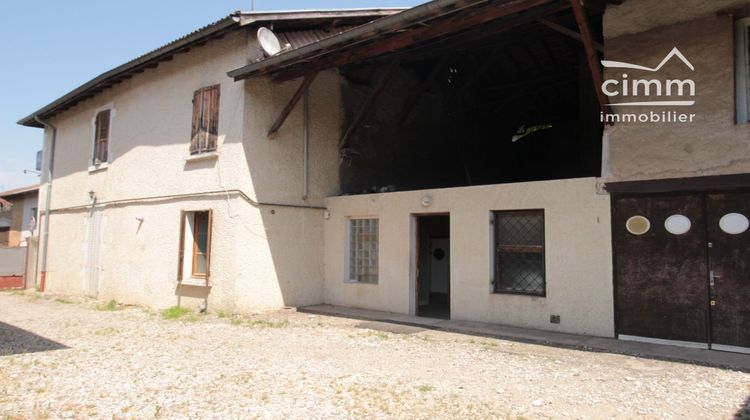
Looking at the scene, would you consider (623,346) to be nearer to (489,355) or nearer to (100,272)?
(489,355)

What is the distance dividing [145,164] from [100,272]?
3250 millimetres

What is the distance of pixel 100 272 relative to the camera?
1227 cm

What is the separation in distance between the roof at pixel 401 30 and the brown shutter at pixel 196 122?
5.01ft

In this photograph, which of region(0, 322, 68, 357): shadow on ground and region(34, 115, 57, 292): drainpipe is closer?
region(0, 322, 68, 357): shadow on ground

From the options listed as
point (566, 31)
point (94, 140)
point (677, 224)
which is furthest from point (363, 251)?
point (94, 140)

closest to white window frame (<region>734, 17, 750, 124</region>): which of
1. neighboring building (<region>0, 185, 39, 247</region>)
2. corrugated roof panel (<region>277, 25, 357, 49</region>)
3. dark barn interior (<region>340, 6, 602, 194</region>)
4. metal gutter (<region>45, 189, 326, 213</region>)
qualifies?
dark barn interior (<region>340, 6, 602, 194</region>)

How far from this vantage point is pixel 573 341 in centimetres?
669

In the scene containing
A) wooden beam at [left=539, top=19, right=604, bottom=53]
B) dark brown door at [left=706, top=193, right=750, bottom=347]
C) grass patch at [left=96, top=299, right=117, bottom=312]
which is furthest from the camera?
grass patch at [left=96, top=299, right=117, bottom=312]

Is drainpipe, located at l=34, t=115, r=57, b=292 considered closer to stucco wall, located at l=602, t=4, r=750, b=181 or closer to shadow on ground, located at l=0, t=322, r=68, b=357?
shadow on ground, located at l=0, t=322, r=68, b=357

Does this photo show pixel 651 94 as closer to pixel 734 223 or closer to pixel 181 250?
pixel 734 223

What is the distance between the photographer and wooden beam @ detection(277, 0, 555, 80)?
6.38 meters

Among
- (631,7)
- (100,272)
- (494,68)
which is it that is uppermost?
(494,68)

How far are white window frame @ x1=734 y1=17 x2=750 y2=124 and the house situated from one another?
0.08ft

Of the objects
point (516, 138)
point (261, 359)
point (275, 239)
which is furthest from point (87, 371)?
point (516, 138)
